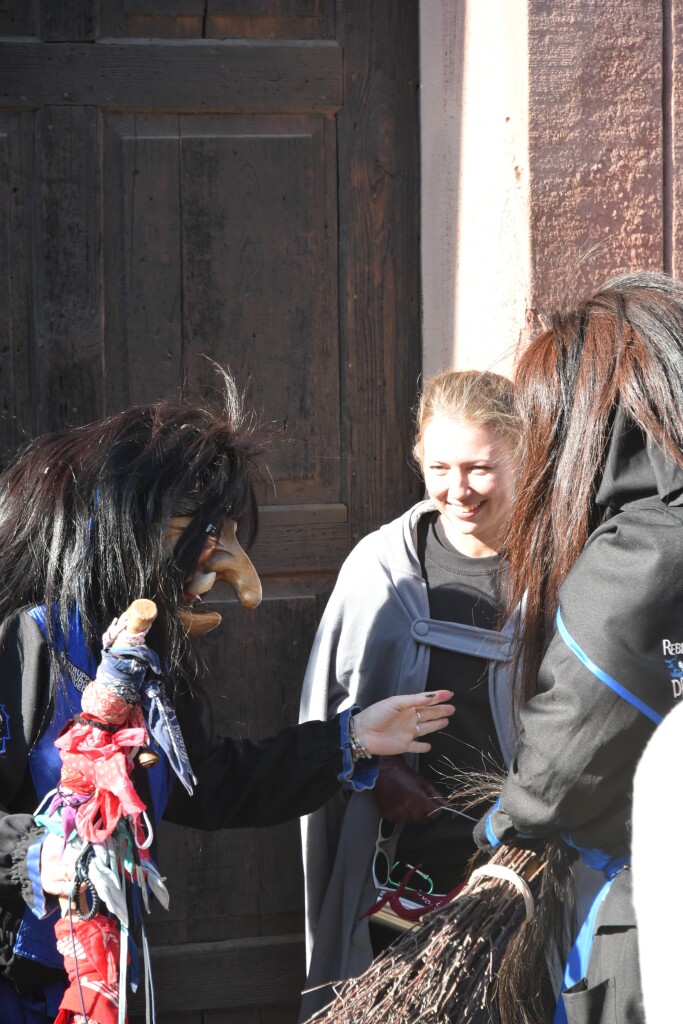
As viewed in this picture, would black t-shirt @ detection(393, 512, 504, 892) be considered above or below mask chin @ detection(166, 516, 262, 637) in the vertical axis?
below

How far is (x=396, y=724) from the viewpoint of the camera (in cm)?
192

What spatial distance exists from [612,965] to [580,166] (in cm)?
154

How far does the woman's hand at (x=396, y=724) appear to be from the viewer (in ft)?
6.27

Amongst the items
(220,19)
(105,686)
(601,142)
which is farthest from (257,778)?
(220,19)

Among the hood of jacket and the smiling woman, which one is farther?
the smiling woman

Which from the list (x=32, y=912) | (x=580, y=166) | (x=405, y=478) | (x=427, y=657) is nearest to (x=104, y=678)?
(x=32, y=912)

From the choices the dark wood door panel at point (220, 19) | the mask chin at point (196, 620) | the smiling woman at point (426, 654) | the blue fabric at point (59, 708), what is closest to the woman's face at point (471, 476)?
the smiling woman at point (426, 654)

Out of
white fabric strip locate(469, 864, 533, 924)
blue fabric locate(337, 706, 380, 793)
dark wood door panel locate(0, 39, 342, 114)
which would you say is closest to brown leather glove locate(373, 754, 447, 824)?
blue fabric locate(337, 706, 380, 793)

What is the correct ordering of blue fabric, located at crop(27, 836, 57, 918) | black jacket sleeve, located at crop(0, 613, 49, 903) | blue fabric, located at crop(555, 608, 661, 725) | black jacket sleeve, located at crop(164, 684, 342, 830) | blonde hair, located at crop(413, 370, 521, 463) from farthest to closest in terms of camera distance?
blonde hair, located at crop(413, 370, 521, 463) < black jacket sleeve, located at crop(164, 684, 342, 830) < black jacket sleeve, located at crop(0, 613, 49, 903) < blue fabric, located at crop(27, 836, 57, 918) < blue fabric, located at crop(555, 608, 661, 725)

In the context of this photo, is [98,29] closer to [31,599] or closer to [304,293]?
[304,293]

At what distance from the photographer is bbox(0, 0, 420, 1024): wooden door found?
239 centimetres

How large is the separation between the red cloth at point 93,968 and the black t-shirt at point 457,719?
0.79 m

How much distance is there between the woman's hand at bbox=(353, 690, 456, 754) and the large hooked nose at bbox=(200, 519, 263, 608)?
0.34 metres

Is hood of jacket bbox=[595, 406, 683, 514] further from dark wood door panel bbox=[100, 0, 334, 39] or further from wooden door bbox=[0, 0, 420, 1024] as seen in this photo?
dark wood door panel bbox=[100, 0, 334, 39]
